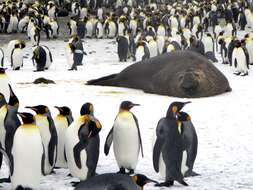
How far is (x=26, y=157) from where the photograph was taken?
542 centimetres

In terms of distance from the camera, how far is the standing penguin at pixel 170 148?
18.7 ft

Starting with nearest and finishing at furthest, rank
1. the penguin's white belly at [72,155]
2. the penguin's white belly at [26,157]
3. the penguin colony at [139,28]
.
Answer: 1. the penguin's white belly at [26,157]
2. the penguin's white belly at [72,155]
3. the penguin colony at [139,28]

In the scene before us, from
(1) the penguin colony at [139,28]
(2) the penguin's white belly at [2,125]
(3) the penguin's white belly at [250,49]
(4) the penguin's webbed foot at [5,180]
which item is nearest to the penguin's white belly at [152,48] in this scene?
(1) the penguin colony at [139,28]

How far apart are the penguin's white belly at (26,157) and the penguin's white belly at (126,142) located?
1.13 metres

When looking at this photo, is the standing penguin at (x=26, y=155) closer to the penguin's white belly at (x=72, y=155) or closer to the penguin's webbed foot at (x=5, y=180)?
the penguin's webbed foot at (x=5, y=180)

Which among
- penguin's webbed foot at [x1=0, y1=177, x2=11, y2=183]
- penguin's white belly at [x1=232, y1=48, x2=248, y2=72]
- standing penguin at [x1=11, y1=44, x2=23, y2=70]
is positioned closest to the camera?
penguin's webbed foot at [x1=0, y1=177, x2=11, y2=183]

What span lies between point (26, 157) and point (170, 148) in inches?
57.1

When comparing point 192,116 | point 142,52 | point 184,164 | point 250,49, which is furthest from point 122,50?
point 184,164

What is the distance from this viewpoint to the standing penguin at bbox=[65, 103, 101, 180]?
572 cm

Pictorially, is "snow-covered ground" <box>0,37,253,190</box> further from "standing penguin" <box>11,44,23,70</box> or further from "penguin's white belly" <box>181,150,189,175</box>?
"standing penguin" <box>11,44,23,70</box>

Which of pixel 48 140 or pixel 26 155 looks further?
pixel 48 140

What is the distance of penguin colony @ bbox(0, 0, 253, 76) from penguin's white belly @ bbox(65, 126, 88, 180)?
9.50 meters

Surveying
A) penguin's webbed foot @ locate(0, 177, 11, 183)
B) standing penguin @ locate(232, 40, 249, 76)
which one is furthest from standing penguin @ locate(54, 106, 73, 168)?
standing penguin @ locate(232, 40, 249, 76)

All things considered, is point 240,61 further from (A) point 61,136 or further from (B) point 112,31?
(B) point 112,31
